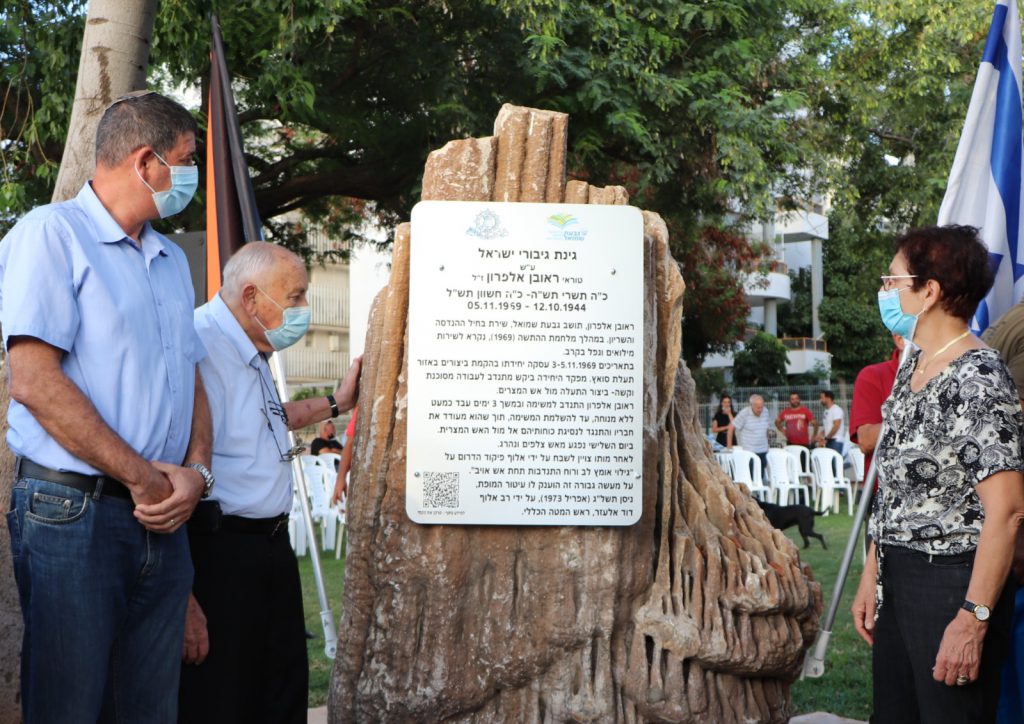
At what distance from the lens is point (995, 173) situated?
5395 millimetres

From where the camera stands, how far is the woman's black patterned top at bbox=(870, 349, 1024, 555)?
306cm

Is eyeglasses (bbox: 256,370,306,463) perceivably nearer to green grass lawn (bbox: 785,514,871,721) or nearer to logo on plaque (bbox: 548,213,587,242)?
logo on plaque (bbox: 548,213,587,242)

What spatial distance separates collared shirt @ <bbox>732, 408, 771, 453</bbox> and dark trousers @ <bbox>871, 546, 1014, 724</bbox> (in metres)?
13.1

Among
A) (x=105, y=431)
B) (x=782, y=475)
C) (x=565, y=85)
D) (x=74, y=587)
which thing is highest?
(x=565, y=85)

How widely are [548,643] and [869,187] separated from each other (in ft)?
45.5

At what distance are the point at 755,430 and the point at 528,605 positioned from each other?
40.8 feet

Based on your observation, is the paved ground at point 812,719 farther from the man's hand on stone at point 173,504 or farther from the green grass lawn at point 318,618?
the man's hand on stone at point 173,504

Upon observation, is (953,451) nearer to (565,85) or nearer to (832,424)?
(565,85)

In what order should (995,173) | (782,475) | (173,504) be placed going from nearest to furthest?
(173,504) → (995,173) → (782,475)

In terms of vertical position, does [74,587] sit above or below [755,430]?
below

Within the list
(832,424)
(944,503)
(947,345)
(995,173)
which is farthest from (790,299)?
(944,503)

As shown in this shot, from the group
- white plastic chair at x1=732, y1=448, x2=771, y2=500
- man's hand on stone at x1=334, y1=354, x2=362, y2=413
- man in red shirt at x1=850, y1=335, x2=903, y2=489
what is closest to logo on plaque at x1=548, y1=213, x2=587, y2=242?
man's hand on stone at x1=334, y1=354, x2=362, y2=413

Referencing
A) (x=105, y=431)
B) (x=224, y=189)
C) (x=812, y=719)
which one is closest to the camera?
(x=105, y=431)

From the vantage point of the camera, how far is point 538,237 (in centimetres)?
432
